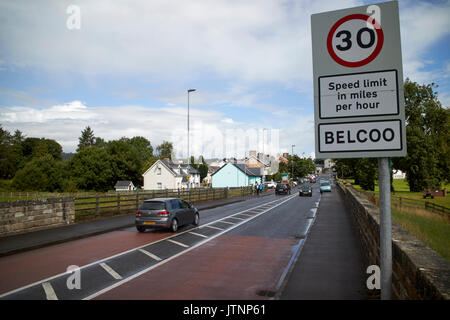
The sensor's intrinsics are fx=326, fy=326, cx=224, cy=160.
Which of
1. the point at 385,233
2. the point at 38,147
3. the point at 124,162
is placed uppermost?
the point at 38,147

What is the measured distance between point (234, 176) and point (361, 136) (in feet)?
249

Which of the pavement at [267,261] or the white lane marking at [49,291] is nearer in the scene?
the white lane marking at [49,291]

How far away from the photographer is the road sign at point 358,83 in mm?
2738

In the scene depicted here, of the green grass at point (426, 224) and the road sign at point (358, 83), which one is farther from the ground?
the road sign at point (358, 83)

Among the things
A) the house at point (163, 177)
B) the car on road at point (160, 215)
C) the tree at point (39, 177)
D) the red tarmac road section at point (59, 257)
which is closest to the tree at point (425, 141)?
the car on road at point (160, 215)

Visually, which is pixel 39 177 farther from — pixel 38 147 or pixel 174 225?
pixel 174 225

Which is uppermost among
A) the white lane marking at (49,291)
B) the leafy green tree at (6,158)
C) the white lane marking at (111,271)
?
the leafy green tree at (6,158)

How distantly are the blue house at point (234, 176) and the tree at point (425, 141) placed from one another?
3454cm

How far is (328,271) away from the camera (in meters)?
8.00

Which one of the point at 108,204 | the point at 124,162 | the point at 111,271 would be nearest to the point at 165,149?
the point at 124,162

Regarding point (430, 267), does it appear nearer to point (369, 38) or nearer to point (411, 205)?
point (369, 38)

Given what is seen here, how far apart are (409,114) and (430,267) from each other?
55.6 meters

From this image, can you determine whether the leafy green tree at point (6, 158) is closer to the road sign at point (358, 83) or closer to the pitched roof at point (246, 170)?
the pitched roof at point (246, 170)

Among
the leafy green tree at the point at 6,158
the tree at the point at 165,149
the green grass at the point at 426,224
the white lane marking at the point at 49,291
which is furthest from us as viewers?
the tree at the point at 165,149
